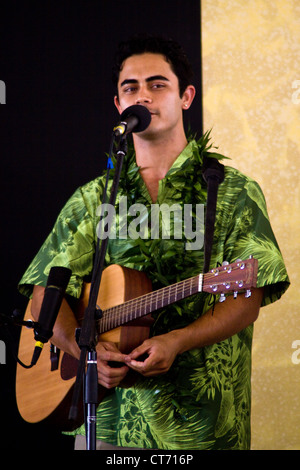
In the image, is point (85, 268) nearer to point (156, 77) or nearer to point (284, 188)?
point (156, 77)

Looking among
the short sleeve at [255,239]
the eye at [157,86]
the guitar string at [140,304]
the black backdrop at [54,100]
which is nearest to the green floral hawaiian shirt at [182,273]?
the short sleeve at [255,239]

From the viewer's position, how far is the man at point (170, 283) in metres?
2.35

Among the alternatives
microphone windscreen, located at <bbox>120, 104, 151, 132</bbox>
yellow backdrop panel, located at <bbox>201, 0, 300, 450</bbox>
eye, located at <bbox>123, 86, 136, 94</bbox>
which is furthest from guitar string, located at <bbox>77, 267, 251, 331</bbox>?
yellow backdrop panel, located at <bbox>201, 0, 300, 450</bbox>

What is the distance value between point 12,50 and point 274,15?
4.45 ft

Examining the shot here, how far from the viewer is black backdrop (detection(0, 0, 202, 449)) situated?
350cm

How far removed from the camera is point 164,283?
7.97 ft

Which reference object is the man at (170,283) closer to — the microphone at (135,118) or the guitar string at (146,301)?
the guitar string at (146,301)

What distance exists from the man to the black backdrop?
75 cm

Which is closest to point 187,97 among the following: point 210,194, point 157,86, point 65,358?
point 157,86

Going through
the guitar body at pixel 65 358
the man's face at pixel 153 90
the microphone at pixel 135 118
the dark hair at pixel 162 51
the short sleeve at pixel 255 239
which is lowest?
the guitar body at pixel 65 358

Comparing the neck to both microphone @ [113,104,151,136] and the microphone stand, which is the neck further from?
the microphone stand

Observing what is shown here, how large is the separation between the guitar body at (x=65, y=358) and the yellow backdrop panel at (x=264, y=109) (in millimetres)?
1237

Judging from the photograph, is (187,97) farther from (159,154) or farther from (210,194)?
(210,194)

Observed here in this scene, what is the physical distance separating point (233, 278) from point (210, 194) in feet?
1.60
